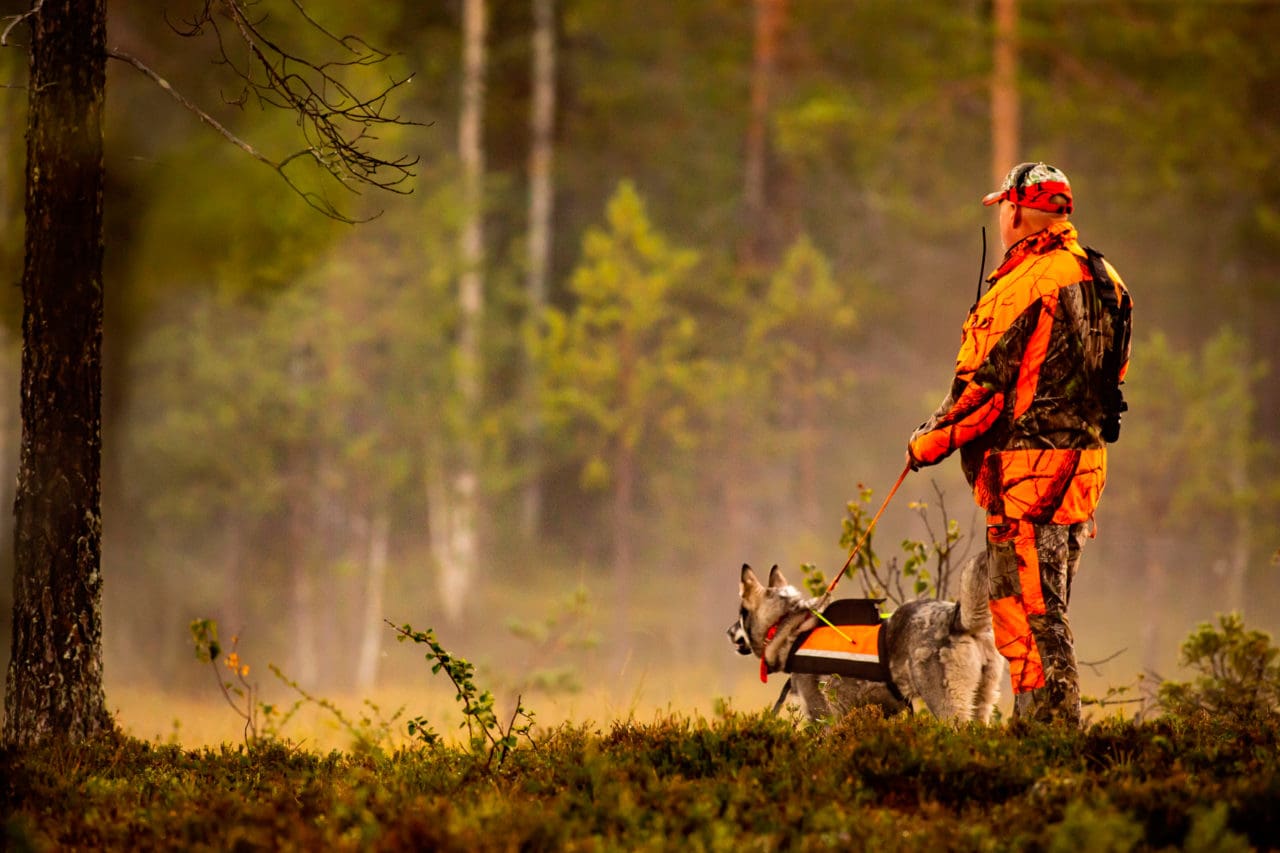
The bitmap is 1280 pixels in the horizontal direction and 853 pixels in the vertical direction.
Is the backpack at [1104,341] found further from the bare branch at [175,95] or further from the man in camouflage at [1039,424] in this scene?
the bare branch at [175,95]

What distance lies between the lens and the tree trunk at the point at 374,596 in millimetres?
23984

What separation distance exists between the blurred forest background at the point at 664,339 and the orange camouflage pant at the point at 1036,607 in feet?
37.0

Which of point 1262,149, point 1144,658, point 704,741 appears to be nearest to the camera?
point 704,741

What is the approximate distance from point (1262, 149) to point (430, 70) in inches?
612

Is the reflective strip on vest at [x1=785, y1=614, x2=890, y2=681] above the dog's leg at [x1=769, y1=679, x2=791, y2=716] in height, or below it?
above

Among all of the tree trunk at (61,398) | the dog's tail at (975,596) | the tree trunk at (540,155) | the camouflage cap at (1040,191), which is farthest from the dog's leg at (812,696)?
the tree trunk at (540,155)

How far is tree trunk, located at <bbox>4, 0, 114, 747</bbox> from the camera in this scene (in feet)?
20.2

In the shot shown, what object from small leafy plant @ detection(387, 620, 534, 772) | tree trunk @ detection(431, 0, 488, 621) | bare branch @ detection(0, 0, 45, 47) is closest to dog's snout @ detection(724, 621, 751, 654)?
small leafy plant @ detection(387, 620, 534, 772)

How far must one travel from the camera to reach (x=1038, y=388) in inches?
210

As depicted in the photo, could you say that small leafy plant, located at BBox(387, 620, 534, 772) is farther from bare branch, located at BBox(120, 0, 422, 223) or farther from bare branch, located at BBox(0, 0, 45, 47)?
bare branch, located at BBox(0, 0, 45, 47)

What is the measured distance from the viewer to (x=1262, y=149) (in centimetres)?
1986

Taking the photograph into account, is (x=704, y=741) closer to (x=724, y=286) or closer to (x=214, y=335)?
(x=214, y=335)

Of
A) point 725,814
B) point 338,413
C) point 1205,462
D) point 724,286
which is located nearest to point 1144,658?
point 1205,462

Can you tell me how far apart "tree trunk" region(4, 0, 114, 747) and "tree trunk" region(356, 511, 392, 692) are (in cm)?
1742
